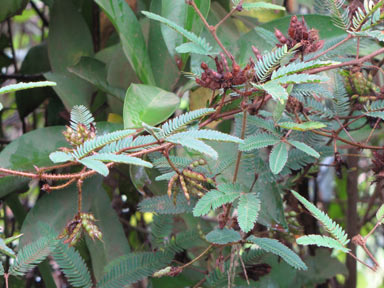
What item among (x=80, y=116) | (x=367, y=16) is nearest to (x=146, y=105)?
(x=80, y=116)

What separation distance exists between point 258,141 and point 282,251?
0.16 m

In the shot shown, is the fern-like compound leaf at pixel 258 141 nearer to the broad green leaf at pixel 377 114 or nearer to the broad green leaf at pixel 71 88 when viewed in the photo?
the broad green leaf at pixel 377 114

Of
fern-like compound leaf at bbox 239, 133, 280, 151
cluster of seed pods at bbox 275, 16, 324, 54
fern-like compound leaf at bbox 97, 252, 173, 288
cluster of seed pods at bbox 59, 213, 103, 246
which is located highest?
cluster of seed pods at bbox 275, 16, 324, 54

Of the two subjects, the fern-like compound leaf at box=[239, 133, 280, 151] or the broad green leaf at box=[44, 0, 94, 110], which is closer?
the fern-like compound leaf at box=[239, 133, 280, 151]

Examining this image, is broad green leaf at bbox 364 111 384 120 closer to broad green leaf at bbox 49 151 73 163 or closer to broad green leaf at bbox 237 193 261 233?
broad green leaf at bbox 237 193 261 233

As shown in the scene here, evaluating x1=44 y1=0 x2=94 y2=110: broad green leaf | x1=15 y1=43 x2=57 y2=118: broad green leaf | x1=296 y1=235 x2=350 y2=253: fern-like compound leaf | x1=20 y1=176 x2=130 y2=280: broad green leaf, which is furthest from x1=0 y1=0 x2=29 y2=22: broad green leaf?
x1=296 y1=235 x2=350 y2=253: fern-like compound leaf

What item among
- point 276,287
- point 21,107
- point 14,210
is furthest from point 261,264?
point 21,107

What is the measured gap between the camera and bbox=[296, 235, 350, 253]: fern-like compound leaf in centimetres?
A: 58

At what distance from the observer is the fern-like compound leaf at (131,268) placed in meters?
0.81

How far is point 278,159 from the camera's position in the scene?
684mm

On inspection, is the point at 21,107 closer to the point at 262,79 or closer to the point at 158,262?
the point at 158,262

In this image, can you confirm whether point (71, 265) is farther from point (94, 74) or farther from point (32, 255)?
point (94, 74)

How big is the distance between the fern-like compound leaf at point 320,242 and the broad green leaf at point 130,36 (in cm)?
41

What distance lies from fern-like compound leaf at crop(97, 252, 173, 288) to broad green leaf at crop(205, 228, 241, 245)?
5.7 inches
